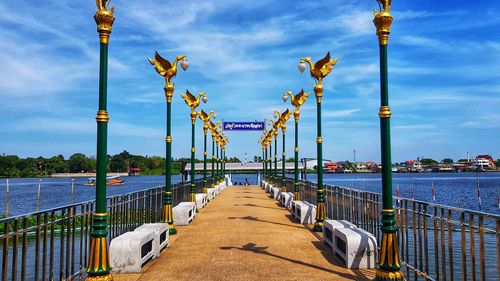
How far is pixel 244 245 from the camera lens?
1109 centimetres

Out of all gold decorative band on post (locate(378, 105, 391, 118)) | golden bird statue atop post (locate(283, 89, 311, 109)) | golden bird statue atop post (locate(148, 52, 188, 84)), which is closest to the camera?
gold decorative band on post (locate(378, 105, 391, 118))

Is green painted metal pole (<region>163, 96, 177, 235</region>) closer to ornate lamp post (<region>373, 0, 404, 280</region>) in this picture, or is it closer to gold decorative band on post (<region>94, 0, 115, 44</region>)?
gold decorative band on post (<region>94, 0, 115, 44</region>)

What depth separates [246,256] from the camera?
31.8 ft

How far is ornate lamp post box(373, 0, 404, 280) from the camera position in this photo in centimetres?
702

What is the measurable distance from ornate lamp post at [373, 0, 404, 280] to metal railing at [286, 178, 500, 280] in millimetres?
566

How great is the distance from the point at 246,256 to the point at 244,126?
117ft

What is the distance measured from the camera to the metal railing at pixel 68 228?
5535 mm

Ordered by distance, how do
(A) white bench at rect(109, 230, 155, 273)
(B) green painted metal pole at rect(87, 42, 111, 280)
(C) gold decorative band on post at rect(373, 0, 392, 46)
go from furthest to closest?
(A) white bench at rect(109, 230, 155, 273)
(C) gold decorative band on post at rect(373, 0, 392, 46)
(B) green painted metal pole at rect(87, 42, 111, 280)

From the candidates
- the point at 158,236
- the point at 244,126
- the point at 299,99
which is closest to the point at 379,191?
the point at 244,126

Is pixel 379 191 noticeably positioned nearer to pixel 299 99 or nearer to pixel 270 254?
pixel 299 99

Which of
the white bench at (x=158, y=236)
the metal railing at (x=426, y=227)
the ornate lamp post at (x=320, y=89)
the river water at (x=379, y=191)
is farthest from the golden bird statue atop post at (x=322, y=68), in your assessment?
the river water at (x=379, y=191)

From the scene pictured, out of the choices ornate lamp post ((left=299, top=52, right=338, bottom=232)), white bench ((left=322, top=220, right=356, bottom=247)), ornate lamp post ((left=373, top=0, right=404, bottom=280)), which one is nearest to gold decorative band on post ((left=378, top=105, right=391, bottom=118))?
ornate lamp post ((left=373, top=0, right=404, bottom=280))

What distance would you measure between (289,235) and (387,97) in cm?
666

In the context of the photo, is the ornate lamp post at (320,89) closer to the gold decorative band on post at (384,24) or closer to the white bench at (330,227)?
the white bench at (330,227)
